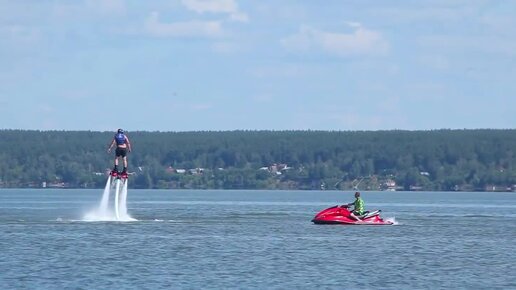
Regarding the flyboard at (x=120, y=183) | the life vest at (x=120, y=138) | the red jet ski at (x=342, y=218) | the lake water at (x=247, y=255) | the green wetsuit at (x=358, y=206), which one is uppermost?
the life vest at (x=120, y=138)

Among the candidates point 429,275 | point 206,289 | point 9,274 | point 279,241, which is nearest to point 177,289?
point 206,289

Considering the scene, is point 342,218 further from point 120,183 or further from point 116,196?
point 120,183

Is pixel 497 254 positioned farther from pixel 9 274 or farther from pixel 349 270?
pixel 9 274

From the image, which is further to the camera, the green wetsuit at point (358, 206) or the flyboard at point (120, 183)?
the green wetsuit at point (358, 206)

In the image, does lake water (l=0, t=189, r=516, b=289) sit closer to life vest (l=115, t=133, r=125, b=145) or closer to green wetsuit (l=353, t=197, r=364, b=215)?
green wetsuit (l=353, t=197, r=364, b=215)

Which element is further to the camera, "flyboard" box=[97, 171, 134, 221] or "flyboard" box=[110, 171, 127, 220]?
"flyboard" box=[97, 171, 134, 221]

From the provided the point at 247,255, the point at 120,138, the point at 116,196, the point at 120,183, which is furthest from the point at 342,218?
the point at 247,255

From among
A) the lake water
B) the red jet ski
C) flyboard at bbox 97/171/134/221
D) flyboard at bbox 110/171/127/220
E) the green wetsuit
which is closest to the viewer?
the lake water

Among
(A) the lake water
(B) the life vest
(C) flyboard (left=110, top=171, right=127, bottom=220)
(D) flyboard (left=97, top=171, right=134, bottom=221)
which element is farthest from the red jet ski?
(B) the life vest

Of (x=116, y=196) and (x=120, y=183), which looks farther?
(x=116, y=196)

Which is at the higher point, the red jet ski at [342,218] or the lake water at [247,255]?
A: the red jet ski at [342,218]

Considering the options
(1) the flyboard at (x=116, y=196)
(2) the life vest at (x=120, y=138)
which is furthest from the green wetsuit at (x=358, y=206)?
(2) the life vest at (x=120, y=138)

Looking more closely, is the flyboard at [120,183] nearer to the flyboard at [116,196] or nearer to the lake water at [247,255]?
the flyboard at [116,196]

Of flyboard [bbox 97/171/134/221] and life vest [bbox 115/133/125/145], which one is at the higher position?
life vest [bbox 115/133/125/145]
